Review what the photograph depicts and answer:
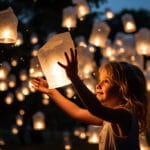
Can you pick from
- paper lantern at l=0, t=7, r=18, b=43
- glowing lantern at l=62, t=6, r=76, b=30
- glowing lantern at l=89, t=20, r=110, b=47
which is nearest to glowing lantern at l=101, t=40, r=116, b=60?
glowing lantern at l=89, t=20, r=110, b=47

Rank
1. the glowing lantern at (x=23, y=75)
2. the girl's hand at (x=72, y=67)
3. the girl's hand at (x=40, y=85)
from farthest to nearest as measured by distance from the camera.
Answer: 1. the glowing lantern at (x=23, y=75)
2. the girl's hand at (x=40, y=85)
3. the girl's hand at (x=72, y=67)

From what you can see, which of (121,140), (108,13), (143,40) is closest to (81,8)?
(143,40)

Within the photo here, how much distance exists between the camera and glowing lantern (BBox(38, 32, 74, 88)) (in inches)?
106

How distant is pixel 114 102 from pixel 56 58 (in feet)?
1.38

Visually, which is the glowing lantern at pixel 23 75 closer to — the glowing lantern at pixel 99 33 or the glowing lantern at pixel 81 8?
the glowing lantern at pixel 81 8

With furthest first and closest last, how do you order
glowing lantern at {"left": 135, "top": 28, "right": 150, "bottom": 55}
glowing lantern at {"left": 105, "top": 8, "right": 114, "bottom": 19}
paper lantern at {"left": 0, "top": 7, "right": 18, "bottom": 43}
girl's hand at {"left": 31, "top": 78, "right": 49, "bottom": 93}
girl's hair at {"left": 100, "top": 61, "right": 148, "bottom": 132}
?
glowing lantern at {"left": 105, "top": 8, "right": 114, "bottom": 19}
glowing lantern at {"left": 135, "top": 28, "right": 150, "bottom": 55}
paper lantern at {"left": 0, "top": 7, "right": 18, "bottom": 43}
girl's hand at {"left": 31, "top": 78, "right": 49, "bottom": 93}
girl's hair at {"left": 100, "top": 61, "right": 148, "bottom": 132}

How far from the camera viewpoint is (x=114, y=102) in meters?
2.70

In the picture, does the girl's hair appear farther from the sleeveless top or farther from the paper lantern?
the paper lantern

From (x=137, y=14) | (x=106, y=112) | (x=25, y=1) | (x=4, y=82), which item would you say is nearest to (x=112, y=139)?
(x=106, y=112)

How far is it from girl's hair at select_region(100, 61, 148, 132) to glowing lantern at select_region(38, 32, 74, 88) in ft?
0.89

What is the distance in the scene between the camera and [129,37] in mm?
7539

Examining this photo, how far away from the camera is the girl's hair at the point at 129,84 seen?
2.67 m

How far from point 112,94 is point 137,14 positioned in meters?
24.7

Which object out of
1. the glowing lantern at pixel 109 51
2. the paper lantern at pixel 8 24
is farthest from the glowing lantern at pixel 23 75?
the paper lantern at pixel 8 24
